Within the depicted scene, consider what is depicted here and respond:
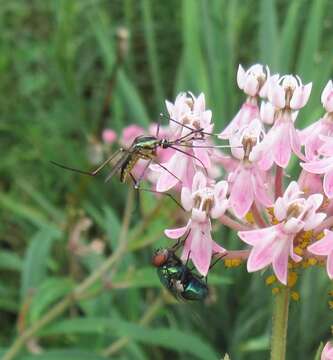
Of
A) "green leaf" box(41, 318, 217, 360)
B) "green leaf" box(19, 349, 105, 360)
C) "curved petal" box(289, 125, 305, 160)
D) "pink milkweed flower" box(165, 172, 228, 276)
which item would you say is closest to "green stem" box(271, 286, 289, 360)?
"pink milkweed flower" box(165, 172, 228, 276)

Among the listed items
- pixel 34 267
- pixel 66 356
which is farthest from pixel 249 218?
pixel 34 267

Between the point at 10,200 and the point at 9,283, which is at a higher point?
the point at 10,200

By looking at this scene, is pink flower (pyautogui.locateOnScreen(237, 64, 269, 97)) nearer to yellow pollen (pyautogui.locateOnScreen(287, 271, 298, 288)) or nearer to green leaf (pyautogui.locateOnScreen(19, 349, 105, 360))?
yellow pollen (pyautogui.locateOnScreen(287, 271, 298, 288))

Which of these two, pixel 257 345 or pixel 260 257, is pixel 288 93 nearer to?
pixel 260 257

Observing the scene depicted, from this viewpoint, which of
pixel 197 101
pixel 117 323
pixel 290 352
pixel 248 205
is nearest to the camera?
pixel 248 205

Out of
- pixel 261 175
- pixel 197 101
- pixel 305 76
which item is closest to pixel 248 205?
pixel 261 175

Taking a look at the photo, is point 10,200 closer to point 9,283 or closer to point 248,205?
point 9,283
